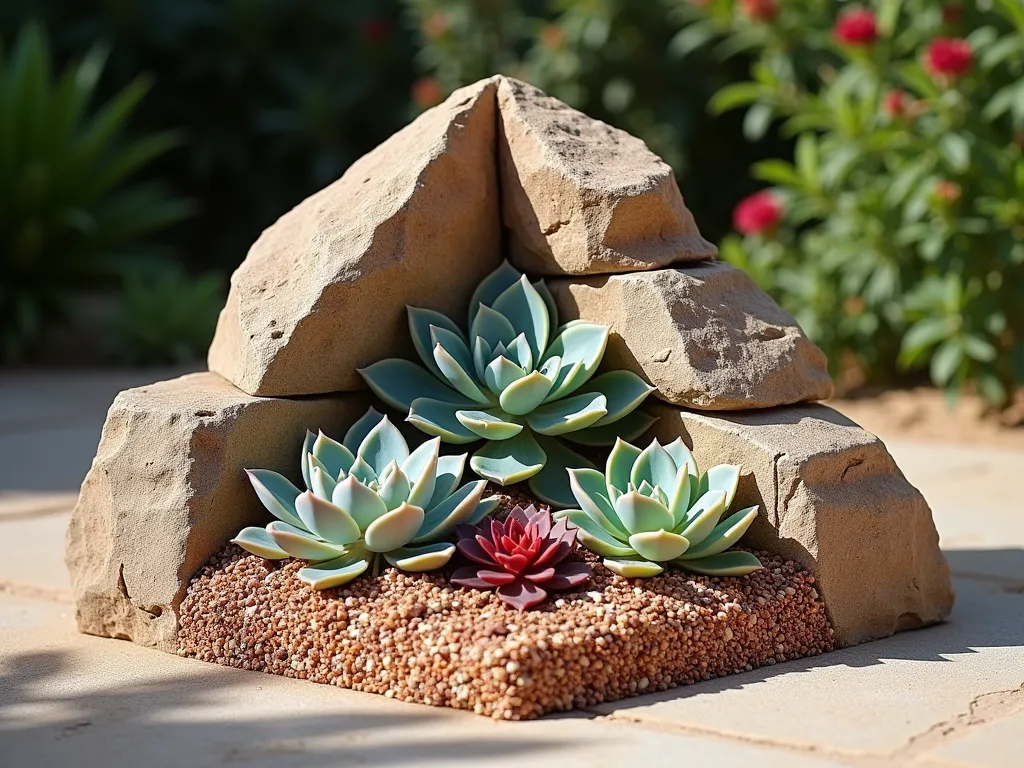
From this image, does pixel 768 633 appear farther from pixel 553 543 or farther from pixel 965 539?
pixel 965 539

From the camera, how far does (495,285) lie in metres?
3.47

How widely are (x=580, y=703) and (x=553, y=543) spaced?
363 mm

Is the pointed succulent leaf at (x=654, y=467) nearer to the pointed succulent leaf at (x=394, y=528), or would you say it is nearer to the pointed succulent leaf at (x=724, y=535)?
the pointed succulent leaf at (x=724, y=535)

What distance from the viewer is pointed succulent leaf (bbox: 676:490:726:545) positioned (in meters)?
2.84

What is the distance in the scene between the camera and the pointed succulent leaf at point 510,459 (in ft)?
10.0

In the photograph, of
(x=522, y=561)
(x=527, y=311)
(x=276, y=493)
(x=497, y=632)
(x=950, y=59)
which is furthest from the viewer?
(x=950, y=59)

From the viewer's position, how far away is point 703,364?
3100 millimetres

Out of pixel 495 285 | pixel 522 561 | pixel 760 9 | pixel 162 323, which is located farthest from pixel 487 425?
pixel 162 323

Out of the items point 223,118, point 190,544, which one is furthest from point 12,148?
point 190,544

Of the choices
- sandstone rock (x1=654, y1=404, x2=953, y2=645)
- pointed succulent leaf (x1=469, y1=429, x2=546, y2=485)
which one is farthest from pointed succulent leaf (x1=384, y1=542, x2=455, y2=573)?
sandstone rock (x1=654, y1=404, x2=953, y2=645)

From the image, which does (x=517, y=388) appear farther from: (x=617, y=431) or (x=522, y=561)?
(x=522, y=561)

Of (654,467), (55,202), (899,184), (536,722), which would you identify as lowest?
(536,722)

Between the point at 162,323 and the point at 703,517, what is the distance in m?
5.04

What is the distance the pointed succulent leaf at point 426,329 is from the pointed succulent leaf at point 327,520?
1.94 ft
